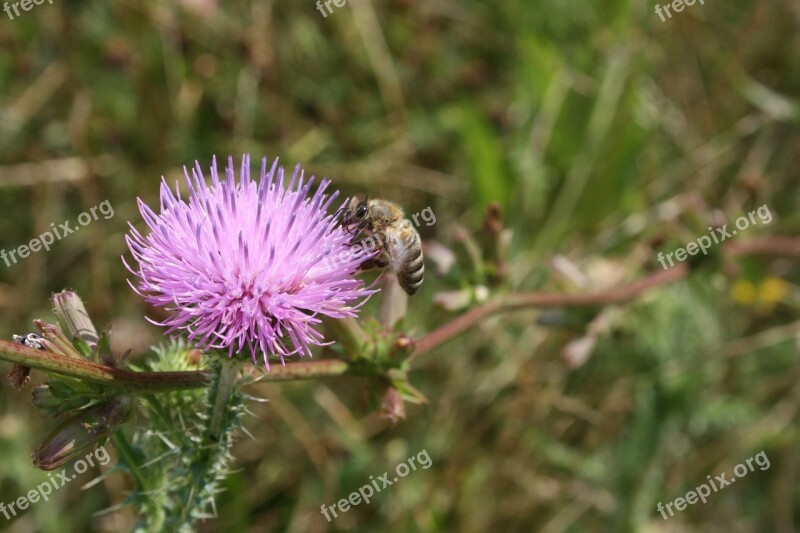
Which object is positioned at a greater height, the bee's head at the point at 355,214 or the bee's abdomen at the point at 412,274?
the bee's head at the point at 355,214

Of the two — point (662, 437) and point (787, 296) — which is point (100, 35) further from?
point (787, 296)
